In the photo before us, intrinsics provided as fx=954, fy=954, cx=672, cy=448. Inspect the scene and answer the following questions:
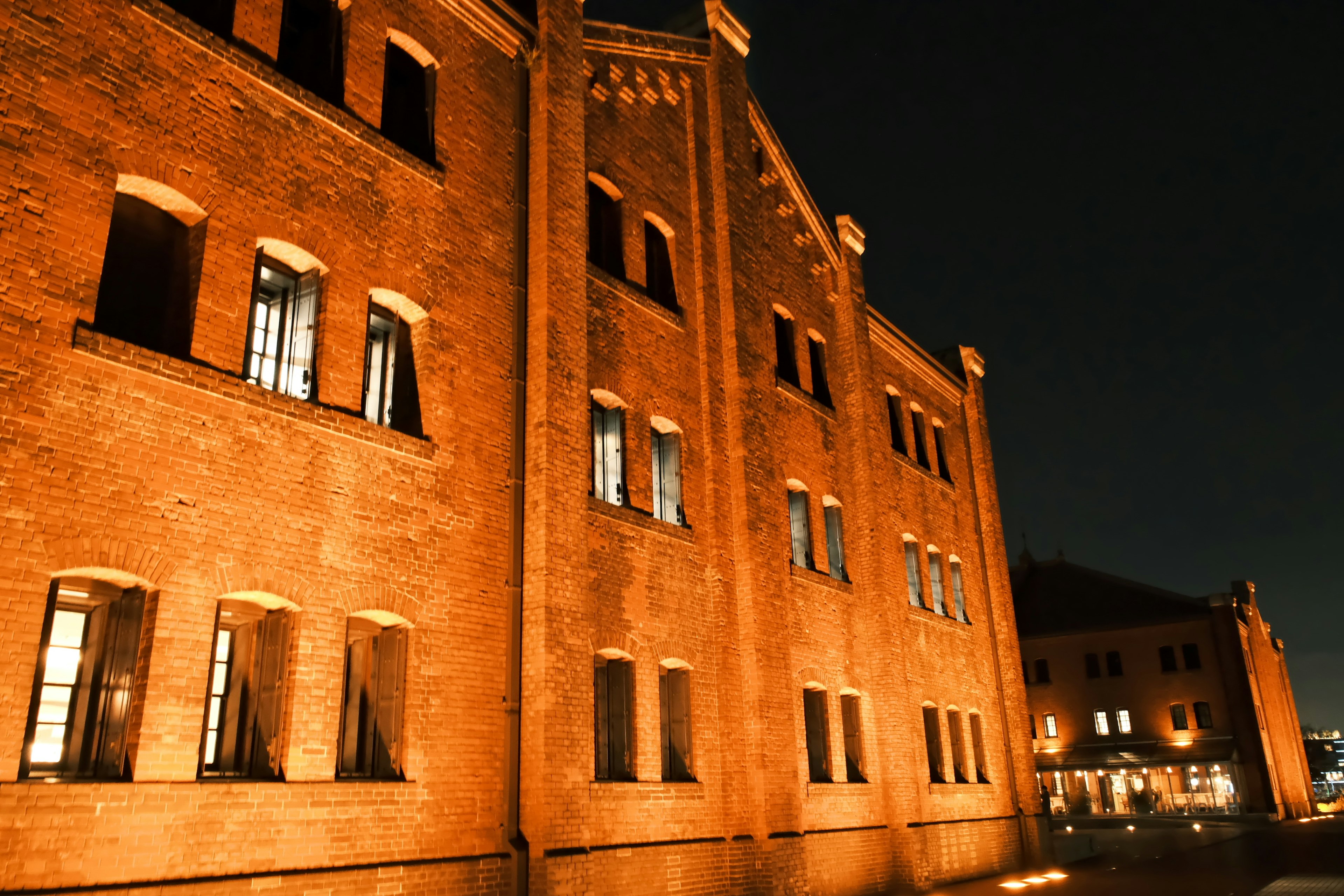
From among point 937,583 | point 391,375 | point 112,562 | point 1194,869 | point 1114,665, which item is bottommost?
point 1194,869

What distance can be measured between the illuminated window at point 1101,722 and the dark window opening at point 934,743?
30137 millimetres

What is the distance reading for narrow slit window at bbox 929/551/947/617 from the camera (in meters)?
20.0

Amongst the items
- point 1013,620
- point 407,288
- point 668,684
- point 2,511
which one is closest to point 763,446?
point 668,684

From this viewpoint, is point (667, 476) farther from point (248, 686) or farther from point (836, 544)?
point (248, 686)

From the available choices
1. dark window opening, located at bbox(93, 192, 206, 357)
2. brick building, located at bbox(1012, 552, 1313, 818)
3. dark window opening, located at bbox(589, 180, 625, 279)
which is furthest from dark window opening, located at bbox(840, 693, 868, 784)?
brick building, located at bbox(1012, 552, 1313, 818)

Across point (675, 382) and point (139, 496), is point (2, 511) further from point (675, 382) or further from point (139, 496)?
point (675, 382)

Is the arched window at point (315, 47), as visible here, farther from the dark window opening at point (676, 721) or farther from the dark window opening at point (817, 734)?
the dark window opening at point (817, 734)

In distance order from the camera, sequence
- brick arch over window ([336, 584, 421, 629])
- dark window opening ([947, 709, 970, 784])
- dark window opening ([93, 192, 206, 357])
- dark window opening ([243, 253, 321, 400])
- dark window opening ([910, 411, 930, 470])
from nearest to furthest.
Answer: dark window opening ([93, 192, 206, 357])
brick arch over window ([336, 584, 421, 629])
dark window opening ([243, 253, 321, 400])
dark window opening ([947, 709, 970, 784])
dark window opening ([910, 411, 930, 470])

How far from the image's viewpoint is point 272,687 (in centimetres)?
805

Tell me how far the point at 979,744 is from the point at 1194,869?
14.6 feet

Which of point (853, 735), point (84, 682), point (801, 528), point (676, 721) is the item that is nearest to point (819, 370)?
point (801, 528)

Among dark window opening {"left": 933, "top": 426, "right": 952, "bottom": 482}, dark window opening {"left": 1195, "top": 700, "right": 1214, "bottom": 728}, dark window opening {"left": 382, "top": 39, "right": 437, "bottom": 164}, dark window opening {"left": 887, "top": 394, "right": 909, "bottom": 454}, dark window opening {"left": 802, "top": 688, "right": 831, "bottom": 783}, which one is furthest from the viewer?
dark window opening {"left": 1195, "top": 700, "right": 1214, "bottom": 728}

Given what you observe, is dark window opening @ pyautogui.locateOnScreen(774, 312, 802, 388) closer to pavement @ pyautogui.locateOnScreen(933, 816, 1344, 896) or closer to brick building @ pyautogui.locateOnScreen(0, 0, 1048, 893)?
brick building @ pyautogui.locateOnScreen(0, 0, 1048, 893)

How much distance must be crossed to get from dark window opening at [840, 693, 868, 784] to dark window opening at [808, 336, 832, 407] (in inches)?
205
